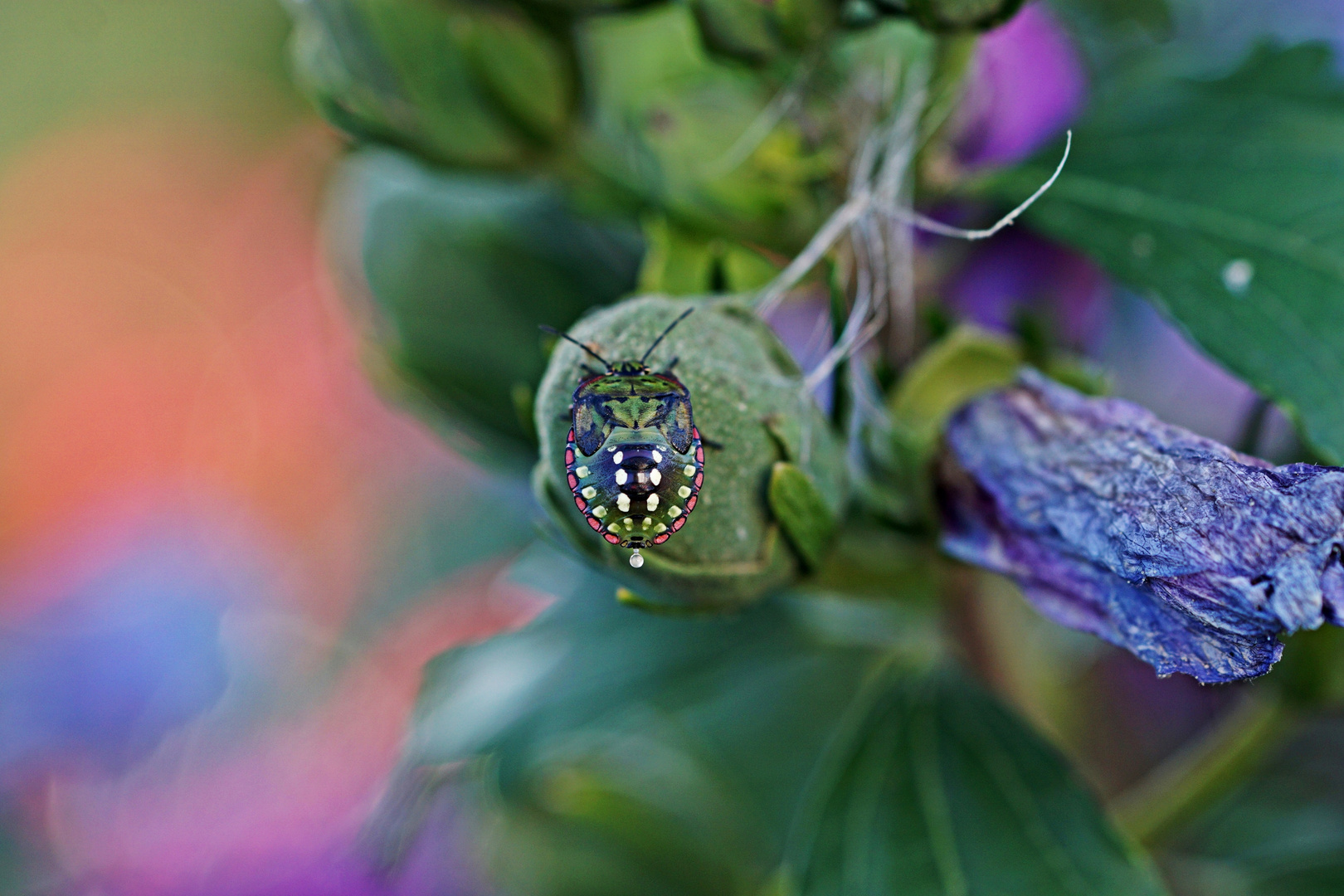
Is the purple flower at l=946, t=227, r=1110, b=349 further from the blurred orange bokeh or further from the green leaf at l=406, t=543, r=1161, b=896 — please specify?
the blurred orange bokeh

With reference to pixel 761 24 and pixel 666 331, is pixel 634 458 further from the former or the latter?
pixel 761 24

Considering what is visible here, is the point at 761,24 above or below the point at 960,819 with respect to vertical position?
above

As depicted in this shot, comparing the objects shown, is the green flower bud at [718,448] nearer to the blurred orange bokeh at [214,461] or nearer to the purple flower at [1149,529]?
the purple flower at [1149,529]

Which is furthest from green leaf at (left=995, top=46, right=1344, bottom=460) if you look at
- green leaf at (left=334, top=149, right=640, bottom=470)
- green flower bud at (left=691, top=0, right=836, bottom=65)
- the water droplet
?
green leaf at (left=334, top=149, right=640, bottom=470)

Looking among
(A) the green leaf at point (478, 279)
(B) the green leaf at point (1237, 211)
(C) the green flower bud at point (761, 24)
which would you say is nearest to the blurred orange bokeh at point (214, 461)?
(A) the green leaf at point (478, 279)

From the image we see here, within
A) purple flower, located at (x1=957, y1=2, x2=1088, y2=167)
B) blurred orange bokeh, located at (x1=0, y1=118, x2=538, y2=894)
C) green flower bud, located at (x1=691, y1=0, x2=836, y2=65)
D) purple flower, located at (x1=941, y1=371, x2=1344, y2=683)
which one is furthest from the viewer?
blurred orange bokeh, located at (x1=0, y1=118, x2=538, y2=894)

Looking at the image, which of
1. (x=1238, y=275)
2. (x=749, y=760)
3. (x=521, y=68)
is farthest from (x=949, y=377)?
(x=749, y=760)
